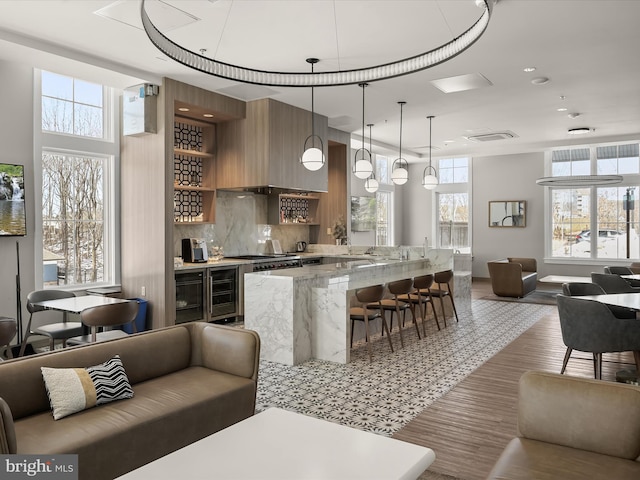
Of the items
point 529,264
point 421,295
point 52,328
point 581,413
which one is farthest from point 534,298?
point 52,328

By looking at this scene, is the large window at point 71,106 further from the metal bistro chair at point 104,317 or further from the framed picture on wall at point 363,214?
the framed picture on wall at point 363,214

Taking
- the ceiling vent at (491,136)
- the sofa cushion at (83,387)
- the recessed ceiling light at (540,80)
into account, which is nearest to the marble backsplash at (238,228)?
the ceiling vent at (491,136)

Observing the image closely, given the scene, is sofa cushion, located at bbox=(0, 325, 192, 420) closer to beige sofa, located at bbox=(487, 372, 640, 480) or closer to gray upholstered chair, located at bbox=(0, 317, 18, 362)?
A: gray upholstered chair, located at bbox=(0, 317, 18, 362)

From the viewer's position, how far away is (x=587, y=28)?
15.7 feet

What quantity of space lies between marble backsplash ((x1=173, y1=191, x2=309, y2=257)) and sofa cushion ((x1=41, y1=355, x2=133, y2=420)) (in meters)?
4.60

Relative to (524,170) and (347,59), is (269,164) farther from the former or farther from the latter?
(524,170)

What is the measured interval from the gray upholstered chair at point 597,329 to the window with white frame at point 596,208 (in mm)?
8088

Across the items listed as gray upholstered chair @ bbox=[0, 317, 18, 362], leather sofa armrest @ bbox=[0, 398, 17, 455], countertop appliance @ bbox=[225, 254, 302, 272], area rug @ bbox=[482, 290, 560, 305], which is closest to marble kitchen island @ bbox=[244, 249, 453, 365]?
countertop appliance @ bbox=[225, 254, 302, 272]

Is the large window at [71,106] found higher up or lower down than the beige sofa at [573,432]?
higher up

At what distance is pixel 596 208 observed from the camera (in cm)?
1150

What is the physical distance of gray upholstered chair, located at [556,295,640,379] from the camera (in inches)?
164

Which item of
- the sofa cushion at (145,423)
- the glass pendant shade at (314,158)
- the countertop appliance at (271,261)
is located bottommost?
the sofa cushion at (145,423)

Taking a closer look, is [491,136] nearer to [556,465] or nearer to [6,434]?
[556,465]

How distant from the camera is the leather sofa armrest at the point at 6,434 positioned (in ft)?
6.81
